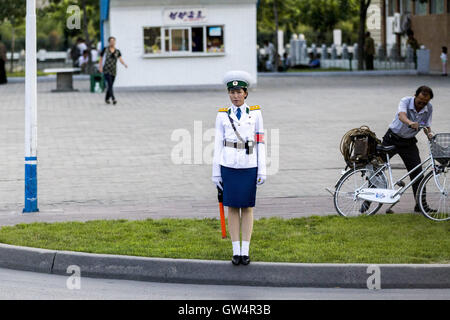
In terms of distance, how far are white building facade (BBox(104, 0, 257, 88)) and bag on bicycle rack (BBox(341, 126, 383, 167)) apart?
2372 centimetres

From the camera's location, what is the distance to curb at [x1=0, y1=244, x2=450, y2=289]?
738cm

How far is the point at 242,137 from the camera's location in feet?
25.2

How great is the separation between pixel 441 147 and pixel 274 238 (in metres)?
2.10

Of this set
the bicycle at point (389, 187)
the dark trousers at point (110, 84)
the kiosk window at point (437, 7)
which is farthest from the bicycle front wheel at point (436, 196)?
the kiosk window at point (437, 7)

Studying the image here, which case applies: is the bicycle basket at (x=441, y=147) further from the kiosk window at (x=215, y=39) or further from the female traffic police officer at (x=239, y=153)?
the kiosk window at (x=215, y=39)

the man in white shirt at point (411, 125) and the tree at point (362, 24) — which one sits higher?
the tree at point (362, 24)

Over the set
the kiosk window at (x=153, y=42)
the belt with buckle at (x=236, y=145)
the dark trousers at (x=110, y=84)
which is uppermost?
the kiosk window at (x=153, y=42)

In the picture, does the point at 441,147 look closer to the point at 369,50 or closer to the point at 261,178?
the point at 261,178

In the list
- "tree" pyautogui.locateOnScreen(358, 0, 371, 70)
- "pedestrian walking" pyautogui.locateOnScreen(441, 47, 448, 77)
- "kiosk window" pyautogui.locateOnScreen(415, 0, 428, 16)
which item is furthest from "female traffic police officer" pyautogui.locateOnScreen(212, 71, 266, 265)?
"kiosk window" pyautogui.locateOnScreen(415, 0, 428, 16)

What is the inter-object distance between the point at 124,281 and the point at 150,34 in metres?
26.9

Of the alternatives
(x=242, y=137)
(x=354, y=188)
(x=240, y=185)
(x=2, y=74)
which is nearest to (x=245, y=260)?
(x=240, y=185)

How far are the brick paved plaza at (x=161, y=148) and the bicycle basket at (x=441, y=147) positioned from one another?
121cm

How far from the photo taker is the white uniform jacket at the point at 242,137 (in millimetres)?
7684
